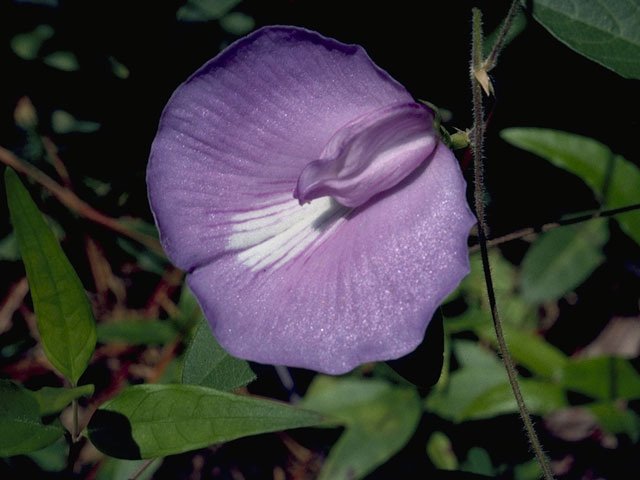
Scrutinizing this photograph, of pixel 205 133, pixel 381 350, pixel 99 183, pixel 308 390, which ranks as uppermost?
pixel 205 133

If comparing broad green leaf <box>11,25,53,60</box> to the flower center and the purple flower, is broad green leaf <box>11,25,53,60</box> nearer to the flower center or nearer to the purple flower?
the purple flower

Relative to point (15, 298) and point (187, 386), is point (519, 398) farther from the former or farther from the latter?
point (15, 298)

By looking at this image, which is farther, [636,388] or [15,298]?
[15,298]

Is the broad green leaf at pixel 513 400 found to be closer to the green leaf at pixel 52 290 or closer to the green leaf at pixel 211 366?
the green leaf at pixel 211 366

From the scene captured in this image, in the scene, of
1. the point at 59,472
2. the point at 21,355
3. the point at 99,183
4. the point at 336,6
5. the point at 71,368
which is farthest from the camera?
the point at 21,355

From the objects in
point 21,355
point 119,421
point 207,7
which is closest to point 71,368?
point 119,421

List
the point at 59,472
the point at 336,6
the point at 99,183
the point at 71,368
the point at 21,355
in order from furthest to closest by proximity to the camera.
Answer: the point at 21,355
the point at 99,183
the point at 59,472
the point at 336,6
the point at 71,368

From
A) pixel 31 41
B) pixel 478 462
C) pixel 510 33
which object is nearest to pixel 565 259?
pixel 478 462

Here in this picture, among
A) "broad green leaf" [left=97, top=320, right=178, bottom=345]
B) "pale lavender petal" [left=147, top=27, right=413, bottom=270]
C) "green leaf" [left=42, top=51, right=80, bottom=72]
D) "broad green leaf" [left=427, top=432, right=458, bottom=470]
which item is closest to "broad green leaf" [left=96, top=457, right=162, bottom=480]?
"broad green leaf" [left=97, top=320, right=178, bottom=345]
